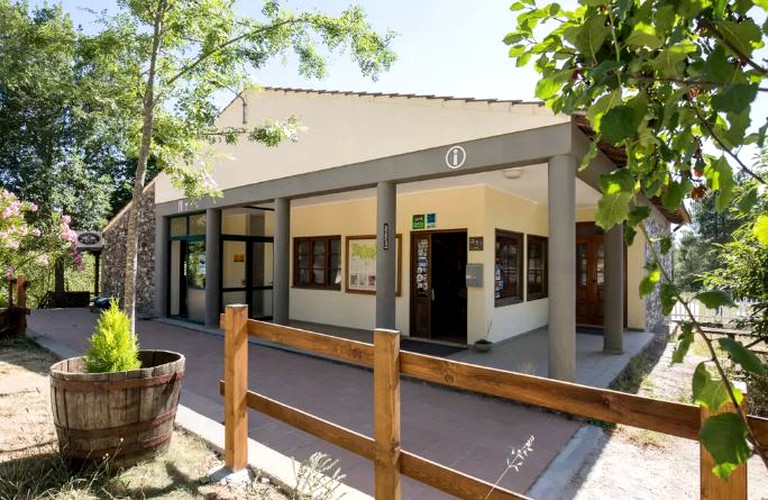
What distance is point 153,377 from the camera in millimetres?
3230

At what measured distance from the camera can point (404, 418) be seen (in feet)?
14.7

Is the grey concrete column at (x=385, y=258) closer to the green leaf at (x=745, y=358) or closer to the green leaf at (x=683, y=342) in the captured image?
the green leaf at (x=683, y=342)

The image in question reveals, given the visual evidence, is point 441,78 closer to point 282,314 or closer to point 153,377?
point 282,314

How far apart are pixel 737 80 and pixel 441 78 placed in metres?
6.42

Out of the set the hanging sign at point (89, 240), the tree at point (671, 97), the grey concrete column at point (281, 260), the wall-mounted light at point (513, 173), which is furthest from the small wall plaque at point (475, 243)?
the hanging sign at point (89, 240)

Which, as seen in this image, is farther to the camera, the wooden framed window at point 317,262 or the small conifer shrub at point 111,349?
the wooden framed window at point 317,262

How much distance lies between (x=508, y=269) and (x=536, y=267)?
155 centimetres

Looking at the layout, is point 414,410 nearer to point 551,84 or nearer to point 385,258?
point 385,258

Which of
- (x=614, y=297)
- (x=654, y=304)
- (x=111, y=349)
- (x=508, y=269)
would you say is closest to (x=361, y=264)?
(x=508, y=269)

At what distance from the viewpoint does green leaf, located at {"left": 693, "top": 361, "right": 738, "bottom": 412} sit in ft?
3.20

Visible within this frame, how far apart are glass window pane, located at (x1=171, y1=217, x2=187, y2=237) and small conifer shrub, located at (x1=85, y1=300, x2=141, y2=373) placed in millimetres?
8416

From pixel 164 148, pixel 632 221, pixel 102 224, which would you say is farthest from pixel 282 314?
pixel 102 224

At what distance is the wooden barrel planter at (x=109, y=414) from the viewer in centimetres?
304

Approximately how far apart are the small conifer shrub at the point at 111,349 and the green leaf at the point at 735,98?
389 centimetres
